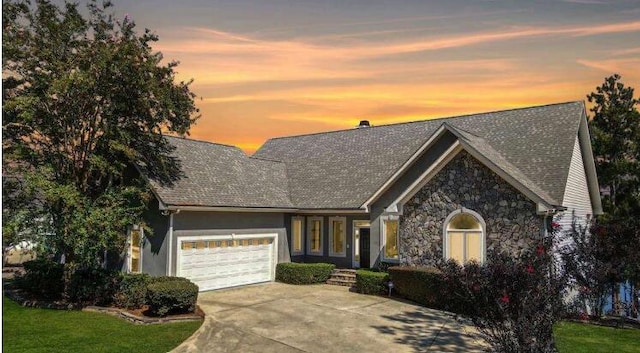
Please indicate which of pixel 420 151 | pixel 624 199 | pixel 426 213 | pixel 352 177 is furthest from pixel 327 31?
pixel 624 199

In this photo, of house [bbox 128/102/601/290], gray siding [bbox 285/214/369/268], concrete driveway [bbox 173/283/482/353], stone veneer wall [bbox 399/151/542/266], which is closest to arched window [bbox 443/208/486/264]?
house [bbox 128/102/601/290]

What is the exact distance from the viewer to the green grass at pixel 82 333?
11.9 metres

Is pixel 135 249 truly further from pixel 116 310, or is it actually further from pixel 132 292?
pixel 116 310

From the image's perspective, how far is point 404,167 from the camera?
2038 cm

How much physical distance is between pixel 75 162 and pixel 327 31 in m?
10.5

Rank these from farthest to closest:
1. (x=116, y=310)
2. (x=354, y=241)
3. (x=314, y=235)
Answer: (x=314, y=235) → (x=354, y=241) → (x=116, y=310)

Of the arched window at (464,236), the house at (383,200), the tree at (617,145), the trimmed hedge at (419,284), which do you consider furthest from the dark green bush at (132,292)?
the tree at (617,145)

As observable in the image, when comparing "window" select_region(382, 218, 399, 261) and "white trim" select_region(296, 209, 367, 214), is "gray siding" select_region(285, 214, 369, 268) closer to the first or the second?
"white trim" select_region(296, 209, 367, 214)

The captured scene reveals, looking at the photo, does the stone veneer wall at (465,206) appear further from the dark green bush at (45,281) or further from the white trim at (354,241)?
the dark green bush at (45,281)

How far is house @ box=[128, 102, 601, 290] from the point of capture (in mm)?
17703

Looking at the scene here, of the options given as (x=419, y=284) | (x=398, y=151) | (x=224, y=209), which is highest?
(x=398, y=151)

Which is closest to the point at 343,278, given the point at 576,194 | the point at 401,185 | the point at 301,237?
the point at 301,237

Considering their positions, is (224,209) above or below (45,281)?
above

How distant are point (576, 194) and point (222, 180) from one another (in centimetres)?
1635
